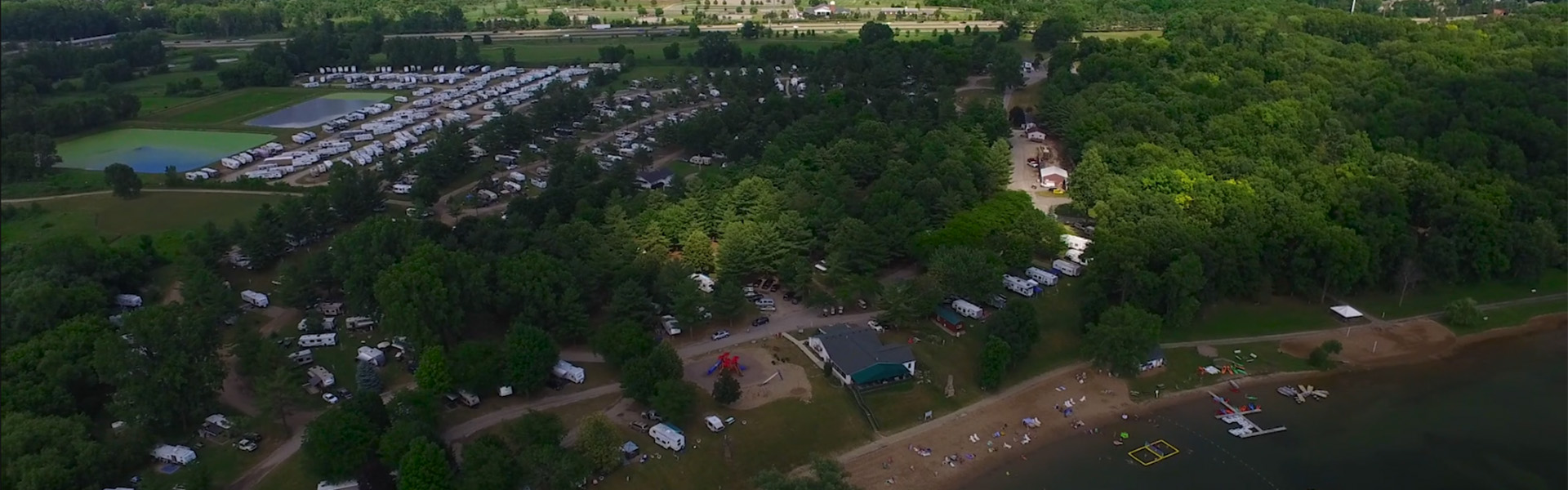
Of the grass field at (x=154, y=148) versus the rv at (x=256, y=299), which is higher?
the grass field at (x=154, y=148)

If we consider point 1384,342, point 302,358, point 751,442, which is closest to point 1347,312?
point 1384,342

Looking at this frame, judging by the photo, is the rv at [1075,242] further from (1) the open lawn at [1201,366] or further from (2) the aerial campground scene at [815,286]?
(1) the open lawn at [1201,366]

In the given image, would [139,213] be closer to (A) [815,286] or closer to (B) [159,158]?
(B) [159,158]

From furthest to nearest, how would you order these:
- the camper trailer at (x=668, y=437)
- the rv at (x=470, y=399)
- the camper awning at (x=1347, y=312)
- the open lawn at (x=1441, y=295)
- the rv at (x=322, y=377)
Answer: the open lawn at (x=1441, y=295), the camper awning at (x=1347, y=312), the rv at (x=322, y=377), the rv at (x=470, y=399), the camper trailer at (x=668, y=437)

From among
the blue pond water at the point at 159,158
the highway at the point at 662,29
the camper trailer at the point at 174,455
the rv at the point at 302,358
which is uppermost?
the highway at the point at 662,29

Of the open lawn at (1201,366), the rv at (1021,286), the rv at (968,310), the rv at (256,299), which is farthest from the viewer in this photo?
the rv at (1021,286)

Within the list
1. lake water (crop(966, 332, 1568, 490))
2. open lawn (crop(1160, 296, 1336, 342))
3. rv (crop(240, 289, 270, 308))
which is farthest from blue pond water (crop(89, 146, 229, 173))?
open lawn (crop(1160, 296, 1336, 342))

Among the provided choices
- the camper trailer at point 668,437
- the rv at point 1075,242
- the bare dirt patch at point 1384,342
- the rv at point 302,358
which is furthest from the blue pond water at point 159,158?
the bare dirt patch at point 1384,342

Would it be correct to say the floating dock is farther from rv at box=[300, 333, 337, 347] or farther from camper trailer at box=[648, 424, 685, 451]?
rv at box=[300, 333, 337, 347]
